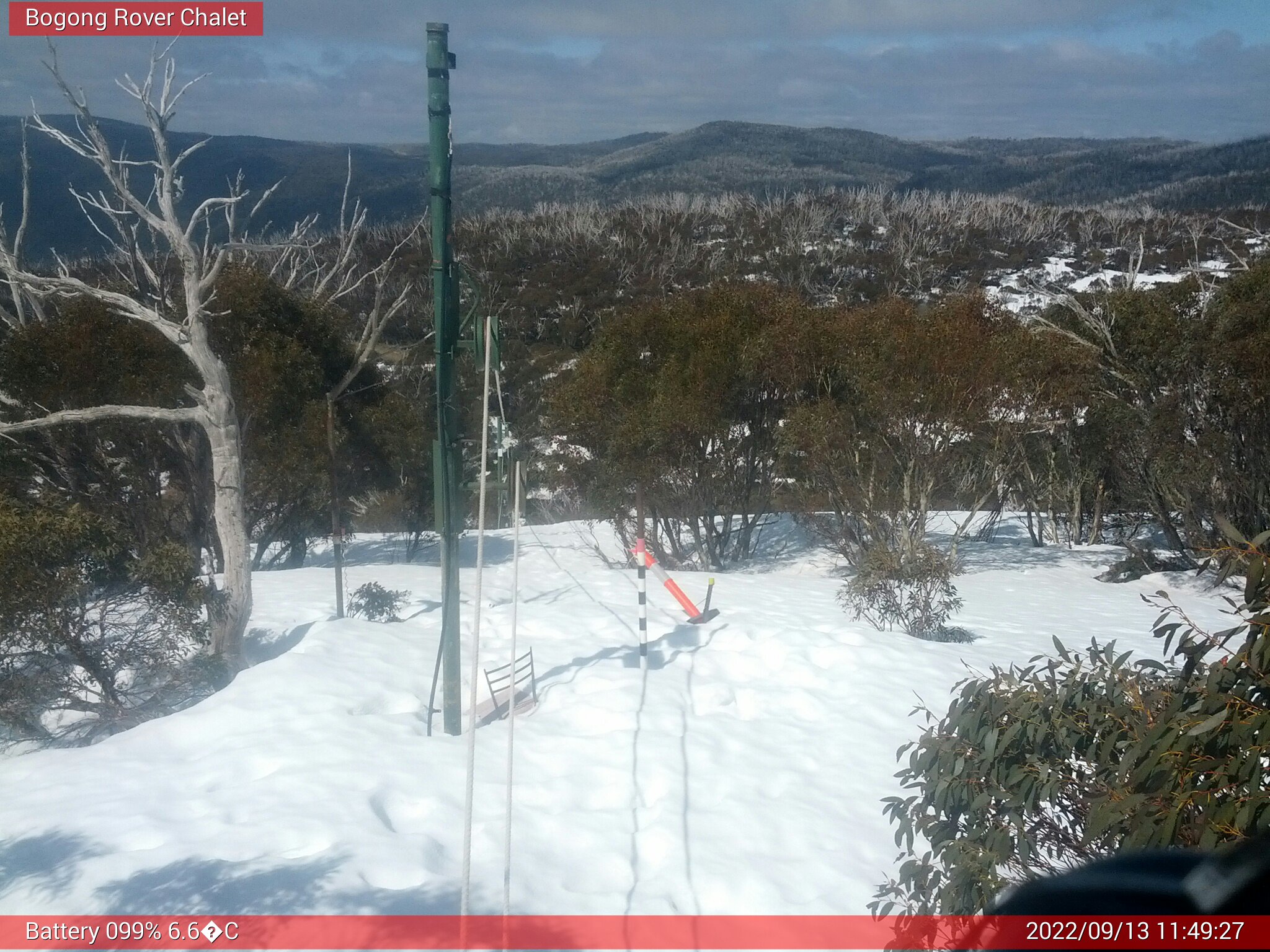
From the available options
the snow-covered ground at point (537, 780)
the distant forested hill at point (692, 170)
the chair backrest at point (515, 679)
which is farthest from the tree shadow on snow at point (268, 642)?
the distant forested hill at point (692, 170)

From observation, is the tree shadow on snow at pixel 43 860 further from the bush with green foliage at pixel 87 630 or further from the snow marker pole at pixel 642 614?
the snow marker pole at pixel 642 614

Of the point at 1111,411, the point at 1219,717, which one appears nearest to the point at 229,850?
the point at 1219,717

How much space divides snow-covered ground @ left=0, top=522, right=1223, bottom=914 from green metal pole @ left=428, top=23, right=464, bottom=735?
A: 637mm

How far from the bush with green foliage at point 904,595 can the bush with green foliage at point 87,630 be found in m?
6.08

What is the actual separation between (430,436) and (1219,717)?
16.0m

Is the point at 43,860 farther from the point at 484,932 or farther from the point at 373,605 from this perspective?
the point at 373,605

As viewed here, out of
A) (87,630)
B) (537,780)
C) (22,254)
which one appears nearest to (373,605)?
(87,630)

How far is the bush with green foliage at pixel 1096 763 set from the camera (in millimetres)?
2221

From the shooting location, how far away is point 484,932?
146 inches

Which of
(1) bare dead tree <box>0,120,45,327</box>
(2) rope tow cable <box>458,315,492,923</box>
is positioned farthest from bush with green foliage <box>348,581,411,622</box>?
(1) bare dead tree <box>0,120,45,327</box>

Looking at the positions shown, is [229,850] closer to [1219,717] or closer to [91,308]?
[1219,717]

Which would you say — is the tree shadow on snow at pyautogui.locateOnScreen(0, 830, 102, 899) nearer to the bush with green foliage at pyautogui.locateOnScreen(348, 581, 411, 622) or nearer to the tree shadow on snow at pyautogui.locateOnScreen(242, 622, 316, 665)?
the tree shadow on snow at pyautogui.locateOnScreen(242, 622, 316, 665)

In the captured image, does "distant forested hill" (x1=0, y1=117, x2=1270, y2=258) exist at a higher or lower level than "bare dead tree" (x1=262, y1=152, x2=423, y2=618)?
higher

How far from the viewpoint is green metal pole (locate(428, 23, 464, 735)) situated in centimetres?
551
